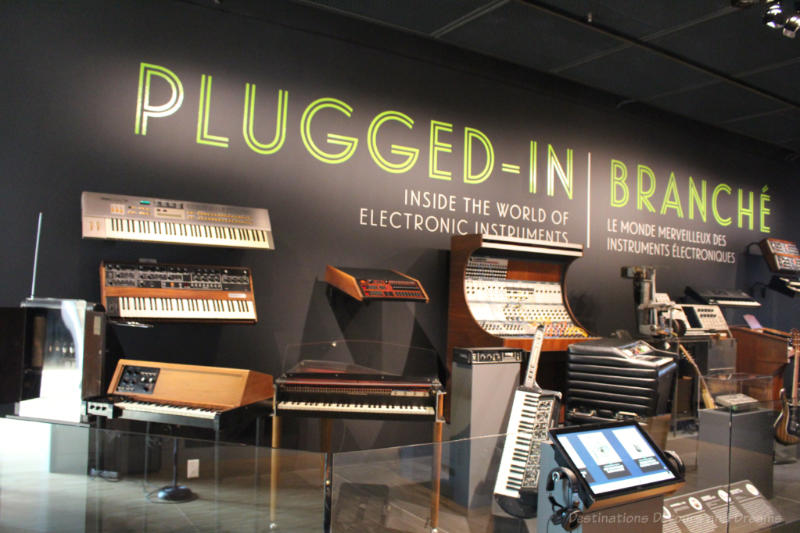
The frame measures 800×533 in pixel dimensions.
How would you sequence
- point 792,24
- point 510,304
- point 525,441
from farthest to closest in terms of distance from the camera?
point 510,304 < point 792,24 < point 525,441

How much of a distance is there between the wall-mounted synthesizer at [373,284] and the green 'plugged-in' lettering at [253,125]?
991mm

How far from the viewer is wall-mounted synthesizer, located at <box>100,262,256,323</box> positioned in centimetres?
368

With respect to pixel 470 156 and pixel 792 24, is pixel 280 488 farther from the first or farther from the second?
pixel 792 24

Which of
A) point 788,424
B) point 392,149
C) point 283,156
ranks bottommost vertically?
point 788,424

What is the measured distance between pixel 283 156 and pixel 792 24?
3792 mm

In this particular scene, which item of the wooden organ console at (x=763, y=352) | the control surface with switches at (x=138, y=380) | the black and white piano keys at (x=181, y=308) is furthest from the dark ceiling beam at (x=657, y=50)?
the control surface with switches at (x=138, y=380)

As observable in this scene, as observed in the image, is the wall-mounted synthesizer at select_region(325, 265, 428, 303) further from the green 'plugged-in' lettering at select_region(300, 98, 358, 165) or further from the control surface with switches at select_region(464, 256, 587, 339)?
the green 'plugged-in' lettering at select_region(300, 98, 358, 165)

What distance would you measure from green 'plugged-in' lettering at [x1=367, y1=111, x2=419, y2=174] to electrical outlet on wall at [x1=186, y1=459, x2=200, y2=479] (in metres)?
2.92

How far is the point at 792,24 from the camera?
4453mm

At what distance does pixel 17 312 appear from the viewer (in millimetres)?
3471

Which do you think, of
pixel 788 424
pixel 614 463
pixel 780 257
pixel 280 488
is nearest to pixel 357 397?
pixel 280 488

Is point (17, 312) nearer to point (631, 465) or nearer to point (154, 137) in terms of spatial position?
point (154, 137)

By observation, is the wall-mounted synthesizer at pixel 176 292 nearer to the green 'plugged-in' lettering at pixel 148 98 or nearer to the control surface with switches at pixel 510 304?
the green 'plugged-in' lettering at pixel 148 98

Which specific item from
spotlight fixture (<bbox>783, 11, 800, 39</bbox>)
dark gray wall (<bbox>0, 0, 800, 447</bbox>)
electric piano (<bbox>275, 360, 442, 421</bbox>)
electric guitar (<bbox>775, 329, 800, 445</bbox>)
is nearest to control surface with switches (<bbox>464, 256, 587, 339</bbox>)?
dark gray wall (<bbox>0, 0, 800, 447</bbox>)
